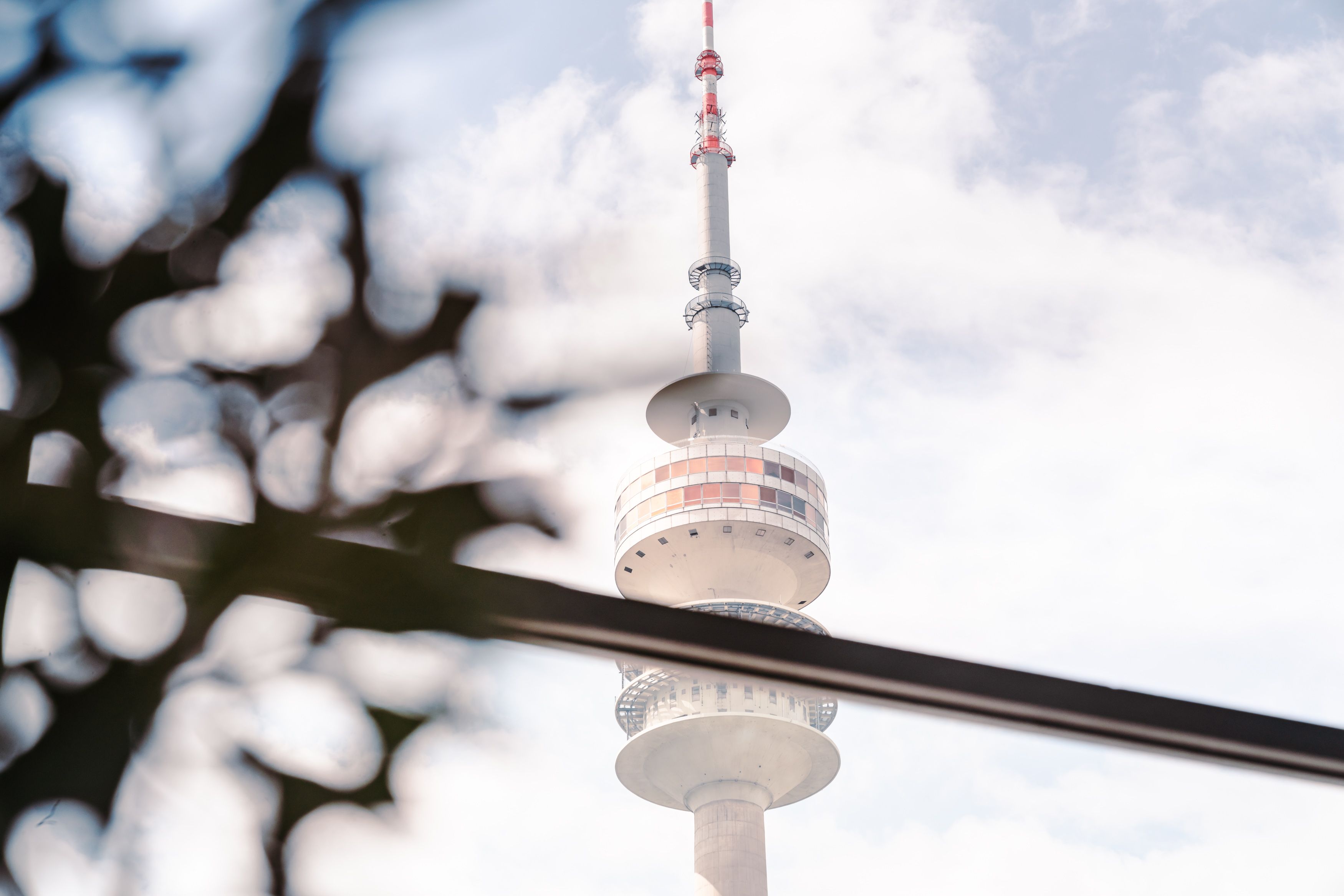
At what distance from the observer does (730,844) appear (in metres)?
44.7

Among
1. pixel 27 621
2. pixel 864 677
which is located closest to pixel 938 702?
pixel 864 677

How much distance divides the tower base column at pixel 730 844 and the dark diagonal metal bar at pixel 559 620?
4556cm

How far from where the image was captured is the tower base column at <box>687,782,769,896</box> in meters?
44.8

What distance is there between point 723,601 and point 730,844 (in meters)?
8.53

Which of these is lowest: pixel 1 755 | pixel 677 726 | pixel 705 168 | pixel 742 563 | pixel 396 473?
pixel 1 755

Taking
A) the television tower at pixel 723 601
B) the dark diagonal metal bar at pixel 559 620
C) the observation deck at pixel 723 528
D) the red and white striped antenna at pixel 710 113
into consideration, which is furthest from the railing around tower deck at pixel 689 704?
the dark diagonal metal bar at pixel 559 620

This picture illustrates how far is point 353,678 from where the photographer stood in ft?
3.02

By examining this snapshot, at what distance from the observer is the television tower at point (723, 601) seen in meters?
44.3

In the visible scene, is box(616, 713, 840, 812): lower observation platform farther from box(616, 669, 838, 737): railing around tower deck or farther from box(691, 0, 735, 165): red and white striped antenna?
box(691, 0, 735, 165): red and white striped antenna

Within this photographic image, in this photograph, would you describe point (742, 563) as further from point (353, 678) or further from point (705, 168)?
point (353, 678)

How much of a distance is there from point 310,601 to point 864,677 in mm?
393

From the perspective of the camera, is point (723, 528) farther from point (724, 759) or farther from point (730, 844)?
point (730, 844)

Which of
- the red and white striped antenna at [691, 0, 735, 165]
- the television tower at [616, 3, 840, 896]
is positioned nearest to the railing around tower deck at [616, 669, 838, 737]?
the television tower at [616, 3, 840, 896]

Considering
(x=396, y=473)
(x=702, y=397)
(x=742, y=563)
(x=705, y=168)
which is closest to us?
(x=396, y=473)
